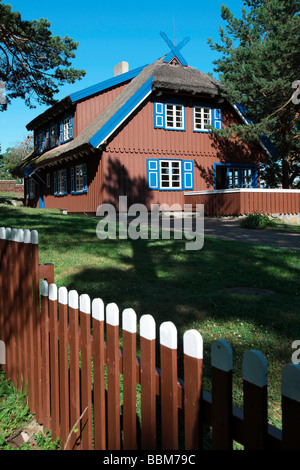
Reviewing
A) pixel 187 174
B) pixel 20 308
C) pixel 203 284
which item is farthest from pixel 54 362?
pixel 187 174

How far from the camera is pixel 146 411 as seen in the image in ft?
6.10

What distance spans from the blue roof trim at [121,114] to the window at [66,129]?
5.05 m

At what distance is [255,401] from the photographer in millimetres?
1371

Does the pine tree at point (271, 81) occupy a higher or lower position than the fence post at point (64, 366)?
higher

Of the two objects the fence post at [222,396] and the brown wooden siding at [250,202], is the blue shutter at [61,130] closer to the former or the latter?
the brown wooden siding at [250,202]

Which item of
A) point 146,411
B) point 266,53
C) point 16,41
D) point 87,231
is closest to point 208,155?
point 266,53

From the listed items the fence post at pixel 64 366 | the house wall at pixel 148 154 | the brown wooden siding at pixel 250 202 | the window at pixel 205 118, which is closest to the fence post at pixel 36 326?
the fence post at pixel 64 366

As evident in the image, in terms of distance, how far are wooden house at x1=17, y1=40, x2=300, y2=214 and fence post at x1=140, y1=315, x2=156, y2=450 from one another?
52.4 feet

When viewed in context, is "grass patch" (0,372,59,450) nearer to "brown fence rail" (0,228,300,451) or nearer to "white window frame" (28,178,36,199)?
"brown fence rail" (0,228,300,451)

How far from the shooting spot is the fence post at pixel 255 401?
133cm

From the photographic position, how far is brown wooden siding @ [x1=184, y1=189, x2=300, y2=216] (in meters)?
17.1

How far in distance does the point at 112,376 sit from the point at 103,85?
71.8 feet

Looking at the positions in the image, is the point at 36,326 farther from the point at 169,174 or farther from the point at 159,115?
the point at 159,115

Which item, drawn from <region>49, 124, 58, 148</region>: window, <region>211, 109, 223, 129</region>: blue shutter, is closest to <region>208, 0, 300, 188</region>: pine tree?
<region>211, 109, 223, 129</region>: blue shutter
